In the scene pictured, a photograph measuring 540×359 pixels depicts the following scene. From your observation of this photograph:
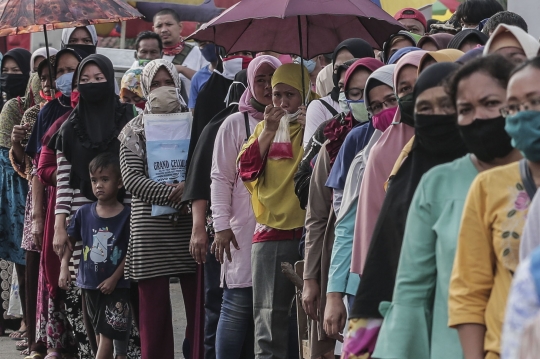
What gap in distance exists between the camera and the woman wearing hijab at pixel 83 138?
7941 millimetres

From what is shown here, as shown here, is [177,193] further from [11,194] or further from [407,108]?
[11,194]

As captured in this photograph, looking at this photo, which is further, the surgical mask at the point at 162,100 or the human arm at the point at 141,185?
the surgical mask at the point at 162,100

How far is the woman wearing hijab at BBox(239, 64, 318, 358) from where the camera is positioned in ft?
21.0

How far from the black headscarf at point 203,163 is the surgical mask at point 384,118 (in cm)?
238

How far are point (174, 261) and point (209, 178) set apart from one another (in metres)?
0.63

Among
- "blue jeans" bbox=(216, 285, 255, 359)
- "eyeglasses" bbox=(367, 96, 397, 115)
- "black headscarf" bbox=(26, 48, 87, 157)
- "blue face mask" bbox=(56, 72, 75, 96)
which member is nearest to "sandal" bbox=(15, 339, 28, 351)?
"black headscarf" bbox=(26, 48, 87, 157)

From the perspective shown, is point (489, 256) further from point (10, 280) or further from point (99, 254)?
point (10, 280)

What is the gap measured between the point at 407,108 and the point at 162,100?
11.3ft

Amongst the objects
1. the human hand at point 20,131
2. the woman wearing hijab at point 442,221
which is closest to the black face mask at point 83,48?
the human hand at point 20,131

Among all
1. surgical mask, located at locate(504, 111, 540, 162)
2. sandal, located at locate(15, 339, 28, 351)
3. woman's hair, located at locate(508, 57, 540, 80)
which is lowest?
sandal, located at locate(15, 339, 28, 351)

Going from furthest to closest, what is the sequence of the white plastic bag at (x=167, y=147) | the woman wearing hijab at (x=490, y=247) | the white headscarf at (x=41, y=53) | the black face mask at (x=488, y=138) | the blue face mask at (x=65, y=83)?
the white headscarf at (x=41, y=53) → the blue face mask at (x=65, y=83) → the white plastic bag at (x=167, y=147) → the black face mask at (x=488, y=138) → the woman wearing hijab at (x=490, y=247)

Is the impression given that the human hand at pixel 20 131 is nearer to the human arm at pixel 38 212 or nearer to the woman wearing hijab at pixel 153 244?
the human arm at pixel 38 212

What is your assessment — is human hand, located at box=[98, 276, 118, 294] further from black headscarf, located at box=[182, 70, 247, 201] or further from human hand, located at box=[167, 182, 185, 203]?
black headscarf, located at box=[182, 70, 247, 201]

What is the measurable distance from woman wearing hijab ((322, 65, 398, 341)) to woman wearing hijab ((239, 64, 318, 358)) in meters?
1.43
